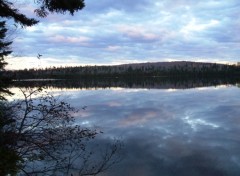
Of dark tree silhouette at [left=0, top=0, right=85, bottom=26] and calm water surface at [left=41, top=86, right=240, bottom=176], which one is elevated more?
dark tree silhouette at [left=0, top=0, right=85, bottom=26]

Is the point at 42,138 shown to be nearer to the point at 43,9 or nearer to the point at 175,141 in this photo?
the point at 43,9

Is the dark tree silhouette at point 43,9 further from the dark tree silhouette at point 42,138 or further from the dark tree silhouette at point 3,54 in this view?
the dark tree silhouette at point 3,54

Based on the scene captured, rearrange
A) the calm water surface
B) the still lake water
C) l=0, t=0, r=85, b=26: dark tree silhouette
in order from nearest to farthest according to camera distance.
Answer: l=0, t=0, r=85, b=26: dark tree silhouette
the still lake water
the calm water surface

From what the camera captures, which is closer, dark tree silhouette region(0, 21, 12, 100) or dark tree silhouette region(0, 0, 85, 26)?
dark tree silhouette region(0, 0, 85, 26)


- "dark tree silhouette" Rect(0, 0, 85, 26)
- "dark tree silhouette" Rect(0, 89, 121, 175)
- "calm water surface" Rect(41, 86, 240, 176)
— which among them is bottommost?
"calm water surface" Rect(41, 86, 240, 176)

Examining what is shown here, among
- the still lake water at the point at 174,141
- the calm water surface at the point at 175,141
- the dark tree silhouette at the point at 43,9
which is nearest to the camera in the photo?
the dark tree silhouette at the point at 43,9

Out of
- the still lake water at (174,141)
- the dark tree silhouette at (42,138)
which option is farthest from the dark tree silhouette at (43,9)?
the still lake water at (174,141)

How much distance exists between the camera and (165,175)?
18.9 m

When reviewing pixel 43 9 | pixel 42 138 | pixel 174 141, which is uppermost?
pixel 43 9

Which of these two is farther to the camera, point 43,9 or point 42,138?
point 42,138

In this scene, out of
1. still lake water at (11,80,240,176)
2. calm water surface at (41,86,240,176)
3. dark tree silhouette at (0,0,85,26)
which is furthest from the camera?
calm water surface at (41,86,240,176)

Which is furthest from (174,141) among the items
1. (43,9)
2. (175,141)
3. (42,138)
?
(43,9)

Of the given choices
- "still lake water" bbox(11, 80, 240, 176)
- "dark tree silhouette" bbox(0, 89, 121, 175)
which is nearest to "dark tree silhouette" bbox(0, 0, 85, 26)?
"dark tree silhouette" bbox(0, 89, 121, 175)

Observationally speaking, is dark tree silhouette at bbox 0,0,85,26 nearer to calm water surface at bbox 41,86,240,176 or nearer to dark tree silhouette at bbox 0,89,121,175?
Answer: dark tree silhouette at bbox 0,89,121,175
